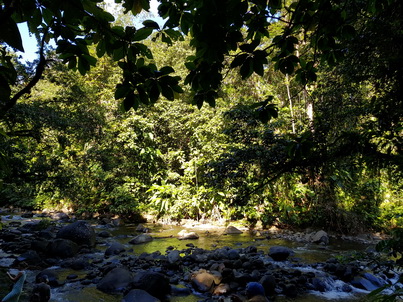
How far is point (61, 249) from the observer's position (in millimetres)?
6281

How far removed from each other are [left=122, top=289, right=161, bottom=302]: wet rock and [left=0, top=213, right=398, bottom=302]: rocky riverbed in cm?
2

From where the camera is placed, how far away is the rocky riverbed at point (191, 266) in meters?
4.19

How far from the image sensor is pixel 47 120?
678 cm

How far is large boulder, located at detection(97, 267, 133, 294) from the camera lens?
4.34m

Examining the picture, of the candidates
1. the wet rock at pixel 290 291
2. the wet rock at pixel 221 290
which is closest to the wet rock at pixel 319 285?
the wet rock at pixel 290 291

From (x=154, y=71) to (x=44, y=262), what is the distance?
21.0 feet

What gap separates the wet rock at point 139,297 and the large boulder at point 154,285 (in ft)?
0.55

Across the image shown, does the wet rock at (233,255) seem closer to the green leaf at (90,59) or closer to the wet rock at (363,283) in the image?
the wet rock at (363,283)

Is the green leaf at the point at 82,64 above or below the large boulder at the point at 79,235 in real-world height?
above

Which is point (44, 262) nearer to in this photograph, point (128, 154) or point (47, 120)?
point (47, 120)

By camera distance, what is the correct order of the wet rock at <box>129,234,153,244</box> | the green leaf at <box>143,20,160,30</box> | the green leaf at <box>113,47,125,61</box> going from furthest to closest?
1. the wet rock at <box>129,234,153,244</box>
2. the green leaf at <box>113,47,125,61</box>
3. the green leaf at <box>143,20,160,30</box>

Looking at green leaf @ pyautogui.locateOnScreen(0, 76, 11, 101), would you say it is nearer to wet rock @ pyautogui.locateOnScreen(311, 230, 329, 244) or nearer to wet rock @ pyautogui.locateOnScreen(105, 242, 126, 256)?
wet rock @ pyautogui.locateOnScreen(105, 242, 126, 256)

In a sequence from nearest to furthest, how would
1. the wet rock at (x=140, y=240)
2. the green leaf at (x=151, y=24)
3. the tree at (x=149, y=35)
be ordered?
the tree at (x=149, y=35), the green leaf at (x=151, y=24), the wet rock at (x=140, y=240)

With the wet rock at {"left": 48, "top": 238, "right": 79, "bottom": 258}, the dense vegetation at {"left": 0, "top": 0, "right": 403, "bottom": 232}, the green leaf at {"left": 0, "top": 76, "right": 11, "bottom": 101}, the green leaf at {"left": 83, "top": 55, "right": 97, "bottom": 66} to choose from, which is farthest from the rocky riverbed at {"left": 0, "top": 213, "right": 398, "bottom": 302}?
the green leaf at {"left": 0, "top": 76, "right": 11, "bottom": 101}
